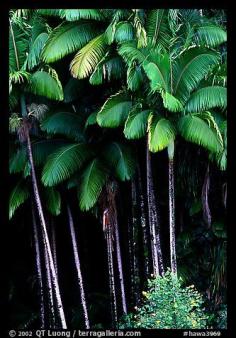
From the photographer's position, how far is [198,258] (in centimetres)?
1189

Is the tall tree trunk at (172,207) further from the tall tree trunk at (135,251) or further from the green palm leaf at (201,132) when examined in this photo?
the tall tree trunk at (135,251)

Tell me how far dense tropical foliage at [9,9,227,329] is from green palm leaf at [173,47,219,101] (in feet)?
0.06

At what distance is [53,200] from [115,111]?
221 cm

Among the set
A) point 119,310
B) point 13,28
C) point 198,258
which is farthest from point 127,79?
point 119,310

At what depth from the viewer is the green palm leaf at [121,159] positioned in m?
10.6

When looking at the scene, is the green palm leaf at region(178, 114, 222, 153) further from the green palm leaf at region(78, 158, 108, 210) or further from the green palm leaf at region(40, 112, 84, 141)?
the green palm leaf at region(40, 112, 84, 141)

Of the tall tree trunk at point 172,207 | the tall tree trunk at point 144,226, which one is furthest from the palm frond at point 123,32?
the tall tree trunk at point 144,226

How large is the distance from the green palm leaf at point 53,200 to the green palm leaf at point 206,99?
120 inches

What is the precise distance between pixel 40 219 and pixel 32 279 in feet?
9.33

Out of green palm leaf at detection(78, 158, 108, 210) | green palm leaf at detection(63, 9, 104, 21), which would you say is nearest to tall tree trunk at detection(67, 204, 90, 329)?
green palm leaf at detection(78, 158, 108, 210)

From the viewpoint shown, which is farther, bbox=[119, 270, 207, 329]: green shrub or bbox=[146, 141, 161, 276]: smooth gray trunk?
bbox=[146, 141, 161, 276]: smooth gray trunk

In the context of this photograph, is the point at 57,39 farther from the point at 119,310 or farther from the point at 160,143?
the point at 119,310

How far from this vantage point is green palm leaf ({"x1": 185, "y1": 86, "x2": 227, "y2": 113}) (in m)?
10.0

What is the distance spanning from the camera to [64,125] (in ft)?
35.8
